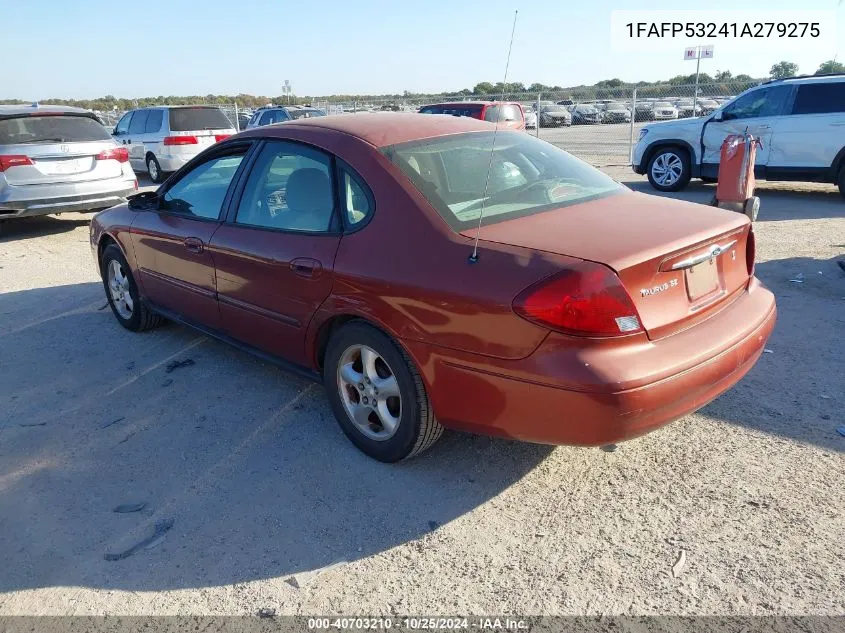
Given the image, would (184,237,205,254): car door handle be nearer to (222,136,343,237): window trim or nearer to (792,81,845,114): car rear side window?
(222,136,343,237): window trim

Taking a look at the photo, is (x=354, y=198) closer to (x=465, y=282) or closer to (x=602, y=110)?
(x=465, y=282)

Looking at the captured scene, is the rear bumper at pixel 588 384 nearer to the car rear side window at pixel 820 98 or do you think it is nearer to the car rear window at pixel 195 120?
the car rear side window at pixel 820 98

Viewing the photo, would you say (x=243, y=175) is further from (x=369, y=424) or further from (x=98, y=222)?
(x=98, y=222)

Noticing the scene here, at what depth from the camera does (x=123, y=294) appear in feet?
18.0

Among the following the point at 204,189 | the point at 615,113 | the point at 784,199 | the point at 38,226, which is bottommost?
the point at 784,199

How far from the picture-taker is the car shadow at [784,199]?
371 inches

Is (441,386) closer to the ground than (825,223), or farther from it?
farther from it

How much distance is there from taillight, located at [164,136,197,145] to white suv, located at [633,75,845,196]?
31.2ft

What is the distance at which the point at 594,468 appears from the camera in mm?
3244

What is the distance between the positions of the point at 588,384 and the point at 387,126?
1891mm

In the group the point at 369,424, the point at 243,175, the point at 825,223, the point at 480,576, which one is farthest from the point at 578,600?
the point at 825,223

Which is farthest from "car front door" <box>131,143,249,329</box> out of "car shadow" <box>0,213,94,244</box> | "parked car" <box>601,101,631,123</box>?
"parked car" <box>601,101,631,123</box>

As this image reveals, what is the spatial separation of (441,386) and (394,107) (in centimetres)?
2335

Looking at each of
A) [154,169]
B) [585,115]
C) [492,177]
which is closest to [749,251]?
[492,177]
